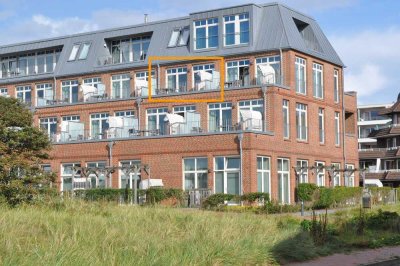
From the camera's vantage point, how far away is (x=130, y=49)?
49.7 m

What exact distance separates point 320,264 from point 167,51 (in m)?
34.0

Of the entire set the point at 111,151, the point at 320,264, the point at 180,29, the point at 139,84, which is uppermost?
the point at 180,29

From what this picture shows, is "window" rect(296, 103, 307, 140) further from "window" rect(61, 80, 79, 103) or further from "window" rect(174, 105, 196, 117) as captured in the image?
"window" rect(61, 80, 79, 103)

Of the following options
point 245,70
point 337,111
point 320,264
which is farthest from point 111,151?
point 320,264

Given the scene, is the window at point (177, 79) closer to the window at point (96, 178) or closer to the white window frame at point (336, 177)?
the window at point (96, 178)

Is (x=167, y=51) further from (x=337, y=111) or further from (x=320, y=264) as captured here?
(x=320, y=264)

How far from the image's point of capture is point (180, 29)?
155 feet

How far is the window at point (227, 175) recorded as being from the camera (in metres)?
38.5

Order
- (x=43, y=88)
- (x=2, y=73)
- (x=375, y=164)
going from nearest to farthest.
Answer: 1. (x=43, y=88)
2. (x=2, y=73)
3. (x=375, y=164)

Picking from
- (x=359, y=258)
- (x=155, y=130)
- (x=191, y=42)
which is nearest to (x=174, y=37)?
(x=191, y=42)

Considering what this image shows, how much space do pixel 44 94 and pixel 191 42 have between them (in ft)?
42.3

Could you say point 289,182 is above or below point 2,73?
below

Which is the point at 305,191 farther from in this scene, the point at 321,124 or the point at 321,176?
A: the point at 321,124

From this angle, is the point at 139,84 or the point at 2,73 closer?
the point at 139,84
